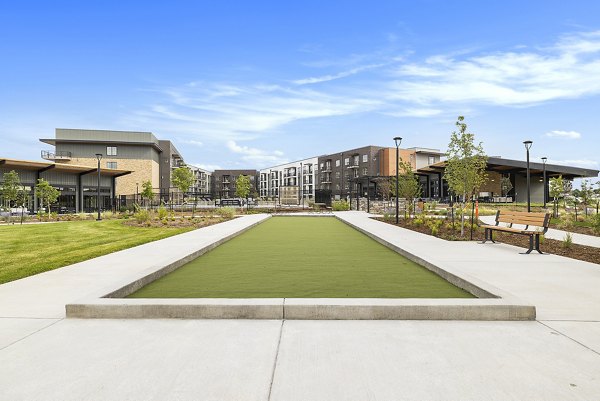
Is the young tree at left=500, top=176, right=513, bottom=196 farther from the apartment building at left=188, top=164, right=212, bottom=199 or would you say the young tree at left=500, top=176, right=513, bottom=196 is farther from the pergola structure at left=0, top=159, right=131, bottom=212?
the apartment building at left=188, top=164, right=212, bottom=199

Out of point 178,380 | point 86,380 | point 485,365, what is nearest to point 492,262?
point 485,365

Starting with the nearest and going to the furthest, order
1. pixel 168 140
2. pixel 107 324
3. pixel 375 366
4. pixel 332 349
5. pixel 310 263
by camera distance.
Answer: pixel 375 366 < pixel 332 349 < pixel 107 324 < pixel 310 263 < pixel 168 140

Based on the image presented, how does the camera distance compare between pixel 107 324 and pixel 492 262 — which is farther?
pixel 492 262

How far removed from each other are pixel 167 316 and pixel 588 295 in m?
5.59

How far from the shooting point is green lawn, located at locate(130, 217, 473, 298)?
5.48 metres

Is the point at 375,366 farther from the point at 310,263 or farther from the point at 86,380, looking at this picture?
the point at 310,263

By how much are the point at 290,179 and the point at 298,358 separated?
105530mm

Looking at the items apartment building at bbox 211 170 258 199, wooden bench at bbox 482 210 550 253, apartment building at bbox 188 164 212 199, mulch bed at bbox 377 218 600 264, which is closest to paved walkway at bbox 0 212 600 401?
wooden bench at bbox 482 210 550 253

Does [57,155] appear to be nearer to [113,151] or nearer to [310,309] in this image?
[113,151]

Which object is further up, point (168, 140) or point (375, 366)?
point (168, 140)

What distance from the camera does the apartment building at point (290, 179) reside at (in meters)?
97.1

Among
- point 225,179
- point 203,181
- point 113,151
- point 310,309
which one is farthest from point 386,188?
point 225,179

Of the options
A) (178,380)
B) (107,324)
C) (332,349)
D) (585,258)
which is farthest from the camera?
(585,258)

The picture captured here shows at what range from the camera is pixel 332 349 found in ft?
11.7
